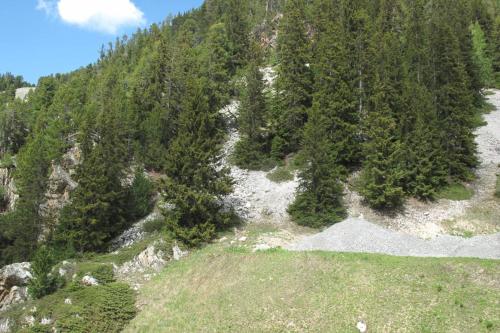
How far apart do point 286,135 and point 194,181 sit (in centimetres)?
1689

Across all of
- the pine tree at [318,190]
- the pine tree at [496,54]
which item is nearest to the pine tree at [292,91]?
the pine tree at [318,190]

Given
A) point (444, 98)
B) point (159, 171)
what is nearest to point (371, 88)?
point (444, 98)

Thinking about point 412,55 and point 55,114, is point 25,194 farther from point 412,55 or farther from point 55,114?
point 412,55

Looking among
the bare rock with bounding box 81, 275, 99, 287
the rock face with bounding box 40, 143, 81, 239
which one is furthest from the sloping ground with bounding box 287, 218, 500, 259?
the rock face with bounding box 40, 143, 81, 239

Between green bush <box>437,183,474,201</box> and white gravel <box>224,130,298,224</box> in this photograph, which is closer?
white gravel <box>224,130,298,224</box>

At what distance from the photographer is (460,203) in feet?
120

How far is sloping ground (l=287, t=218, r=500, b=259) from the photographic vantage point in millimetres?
25469

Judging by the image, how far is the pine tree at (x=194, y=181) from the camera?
31422 millimetres

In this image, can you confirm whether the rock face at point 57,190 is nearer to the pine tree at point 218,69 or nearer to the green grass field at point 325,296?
the pine tree at point 218,69

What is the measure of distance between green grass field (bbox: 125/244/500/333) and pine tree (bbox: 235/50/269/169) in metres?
20.0

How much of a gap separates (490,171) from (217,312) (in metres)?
32.8

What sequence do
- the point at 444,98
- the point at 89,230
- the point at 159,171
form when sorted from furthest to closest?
the point at 159,171 < the point at 444,98 < the point at 89,230

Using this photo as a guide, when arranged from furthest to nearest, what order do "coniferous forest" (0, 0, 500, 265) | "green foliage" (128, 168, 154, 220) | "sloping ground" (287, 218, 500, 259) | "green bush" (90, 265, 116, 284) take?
"green foliage" (128, 168, 154, 220) → "coniferous forest" (0, 0, 500, 265) → "green bush" (90, 265, 116, 284) → "sloping ground" (287, 218, 500, 259)

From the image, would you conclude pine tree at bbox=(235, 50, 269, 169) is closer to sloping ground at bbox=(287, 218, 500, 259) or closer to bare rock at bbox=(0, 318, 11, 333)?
sloping ground at bbox=(287, 218, 500, 259)
